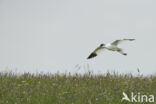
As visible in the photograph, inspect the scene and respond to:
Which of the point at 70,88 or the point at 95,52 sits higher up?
the point at 95,52

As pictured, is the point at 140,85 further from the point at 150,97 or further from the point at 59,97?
the point at 59,97

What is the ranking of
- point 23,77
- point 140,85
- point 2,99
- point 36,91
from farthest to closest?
1. point 23,77
2. point 140,85
3. point 36,91
4. point 2,99

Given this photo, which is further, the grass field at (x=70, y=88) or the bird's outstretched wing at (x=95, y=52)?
the bird's outstretched wing at (x=95, y=52)

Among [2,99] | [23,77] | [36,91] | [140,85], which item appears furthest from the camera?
[23,77]

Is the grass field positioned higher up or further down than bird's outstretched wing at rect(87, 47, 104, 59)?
further down

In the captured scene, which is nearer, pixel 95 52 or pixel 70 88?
pixel 70 88

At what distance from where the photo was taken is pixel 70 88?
10188 mm

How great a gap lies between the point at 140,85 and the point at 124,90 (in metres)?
0.64

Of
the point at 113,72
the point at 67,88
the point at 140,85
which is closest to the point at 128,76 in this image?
the point at 113,72

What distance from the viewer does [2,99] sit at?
934 centimetres

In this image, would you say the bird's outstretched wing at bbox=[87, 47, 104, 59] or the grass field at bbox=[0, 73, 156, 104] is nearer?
the grass field at bbox=[0, 73, 156, 104]

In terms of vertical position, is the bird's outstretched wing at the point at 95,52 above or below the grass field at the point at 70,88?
above

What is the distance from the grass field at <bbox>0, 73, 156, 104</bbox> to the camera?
927cm

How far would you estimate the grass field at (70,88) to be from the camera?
365 inches
